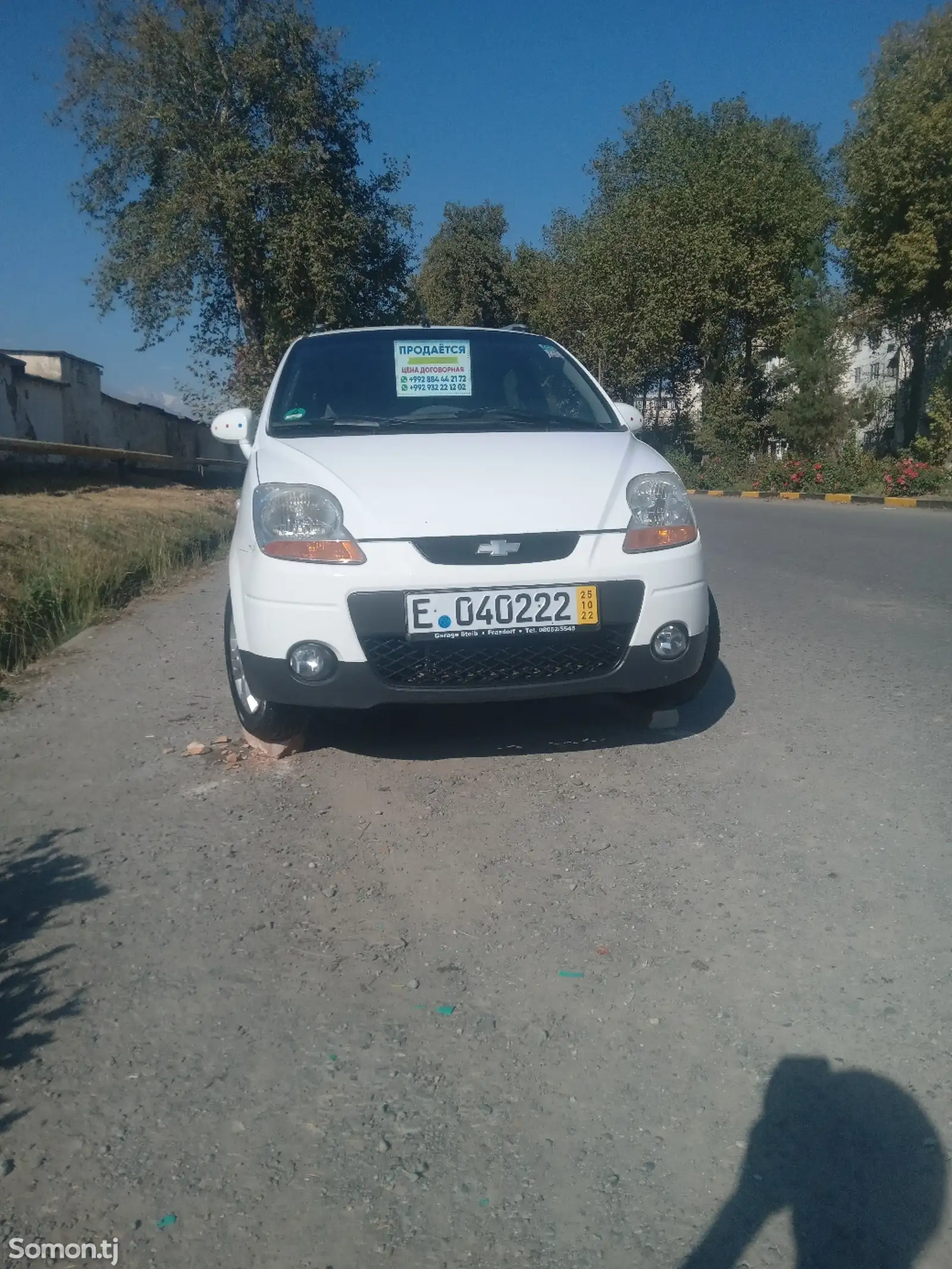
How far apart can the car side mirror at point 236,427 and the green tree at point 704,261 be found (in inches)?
1183

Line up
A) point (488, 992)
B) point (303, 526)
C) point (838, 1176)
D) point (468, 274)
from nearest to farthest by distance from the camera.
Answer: point (838, 1176) → point (488, 992) → point (303, 526) → point (468, 274)

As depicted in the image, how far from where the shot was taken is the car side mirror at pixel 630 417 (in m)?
4.89

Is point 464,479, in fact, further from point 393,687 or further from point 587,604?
point 393,687

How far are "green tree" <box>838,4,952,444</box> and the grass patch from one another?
1941 centimetres

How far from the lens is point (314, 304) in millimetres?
25031

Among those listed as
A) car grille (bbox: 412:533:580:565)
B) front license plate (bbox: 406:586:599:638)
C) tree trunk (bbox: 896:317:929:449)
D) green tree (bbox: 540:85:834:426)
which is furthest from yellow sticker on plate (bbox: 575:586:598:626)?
green tree (bbox: 540:85:834:426)

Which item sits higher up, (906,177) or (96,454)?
(906,177)

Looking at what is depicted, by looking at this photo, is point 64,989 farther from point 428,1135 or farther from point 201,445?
point 201,445

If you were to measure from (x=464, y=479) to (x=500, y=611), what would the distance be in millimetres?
505

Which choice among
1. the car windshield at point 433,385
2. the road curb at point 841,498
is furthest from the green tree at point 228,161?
the car windshield at point 433,385

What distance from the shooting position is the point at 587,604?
148 inches

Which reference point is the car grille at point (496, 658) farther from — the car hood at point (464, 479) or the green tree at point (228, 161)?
the green tree at point (228, 161)

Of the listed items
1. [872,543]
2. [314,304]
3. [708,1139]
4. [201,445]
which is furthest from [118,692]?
[201,445]

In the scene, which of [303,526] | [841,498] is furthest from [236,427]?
[841,498]
